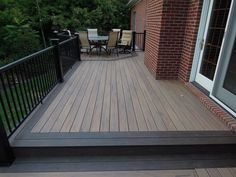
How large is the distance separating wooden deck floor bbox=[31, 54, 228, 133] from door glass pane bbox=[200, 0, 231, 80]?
0.57m

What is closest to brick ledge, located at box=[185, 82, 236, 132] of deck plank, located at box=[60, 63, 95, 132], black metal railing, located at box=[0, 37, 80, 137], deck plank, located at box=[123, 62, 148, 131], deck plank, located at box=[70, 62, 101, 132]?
deck plank, located at box=[123, 62, 148, 131]

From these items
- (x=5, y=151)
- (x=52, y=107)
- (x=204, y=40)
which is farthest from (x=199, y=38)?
(x=5, y=151)

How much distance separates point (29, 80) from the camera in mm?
3025

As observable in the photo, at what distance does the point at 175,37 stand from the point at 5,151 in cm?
354

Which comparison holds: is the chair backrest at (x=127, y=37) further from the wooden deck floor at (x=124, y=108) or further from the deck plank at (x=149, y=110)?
the deck plank at (x=149, y=110)

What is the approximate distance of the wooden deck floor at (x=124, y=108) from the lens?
7.90 feet

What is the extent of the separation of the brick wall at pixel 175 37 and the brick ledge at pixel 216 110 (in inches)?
24.4

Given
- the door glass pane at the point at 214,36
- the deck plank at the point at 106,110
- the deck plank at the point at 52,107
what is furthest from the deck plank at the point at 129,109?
the door glass pane at the point at 214,36

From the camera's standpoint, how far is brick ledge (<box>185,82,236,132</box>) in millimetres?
2393

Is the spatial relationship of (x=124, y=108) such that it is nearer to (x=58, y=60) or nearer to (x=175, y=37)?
(x=58, y=60)

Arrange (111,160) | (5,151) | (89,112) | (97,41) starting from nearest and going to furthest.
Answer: (5,151), (111,160), (89,112), (97,41)

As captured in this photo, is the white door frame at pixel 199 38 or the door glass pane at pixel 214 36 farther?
the white door frame at pixel 199 38

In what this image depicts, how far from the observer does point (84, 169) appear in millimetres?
1993

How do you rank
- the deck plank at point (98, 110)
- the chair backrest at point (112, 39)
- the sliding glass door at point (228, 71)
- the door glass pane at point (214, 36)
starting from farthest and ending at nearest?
1. the chair backrest at point (112, 39)
2. the door glass pane at point (214, 36)
3. the sliding glass door at point (228, 71)
4. the deck plank at point (98, 110)
